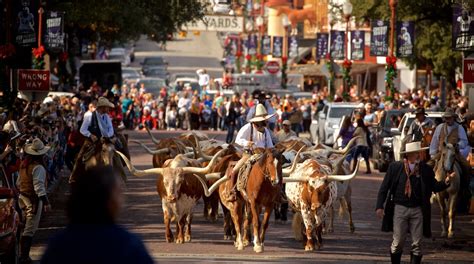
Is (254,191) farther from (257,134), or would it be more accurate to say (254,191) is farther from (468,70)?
(468,70)

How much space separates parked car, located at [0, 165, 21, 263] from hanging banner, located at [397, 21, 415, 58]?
96.3 ft

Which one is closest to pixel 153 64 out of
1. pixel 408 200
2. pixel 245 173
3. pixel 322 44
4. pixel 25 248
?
pixel 322 44

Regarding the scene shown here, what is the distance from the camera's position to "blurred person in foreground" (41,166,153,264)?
6.73 m

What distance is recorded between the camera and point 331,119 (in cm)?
4225

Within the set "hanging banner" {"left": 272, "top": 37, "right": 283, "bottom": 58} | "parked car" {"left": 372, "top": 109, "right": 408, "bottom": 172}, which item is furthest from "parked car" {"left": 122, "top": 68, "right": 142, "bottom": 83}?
"parked car" {"left": 372, "top": 109, "right": 408, "bottom": 172}

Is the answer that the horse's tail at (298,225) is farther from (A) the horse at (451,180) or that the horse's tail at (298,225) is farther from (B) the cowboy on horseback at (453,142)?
(B) the cowboy on horseback at (453,142)

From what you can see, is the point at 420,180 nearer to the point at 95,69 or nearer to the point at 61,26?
the point at 61,26

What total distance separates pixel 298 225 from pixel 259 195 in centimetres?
131

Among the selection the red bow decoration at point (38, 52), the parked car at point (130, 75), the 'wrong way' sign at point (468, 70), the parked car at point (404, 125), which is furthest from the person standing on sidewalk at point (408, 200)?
the parked car at point (130, 75)

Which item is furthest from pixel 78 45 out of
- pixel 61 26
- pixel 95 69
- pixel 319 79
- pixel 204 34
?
pixel 204 34

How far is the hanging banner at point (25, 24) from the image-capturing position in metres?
31.3

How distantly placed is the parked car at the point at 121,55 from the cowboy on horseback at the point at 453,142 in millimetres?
83209

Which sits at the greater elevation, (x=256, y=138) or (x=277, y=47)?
(x=256, y=138)

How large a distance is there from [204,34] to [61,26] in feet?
374
